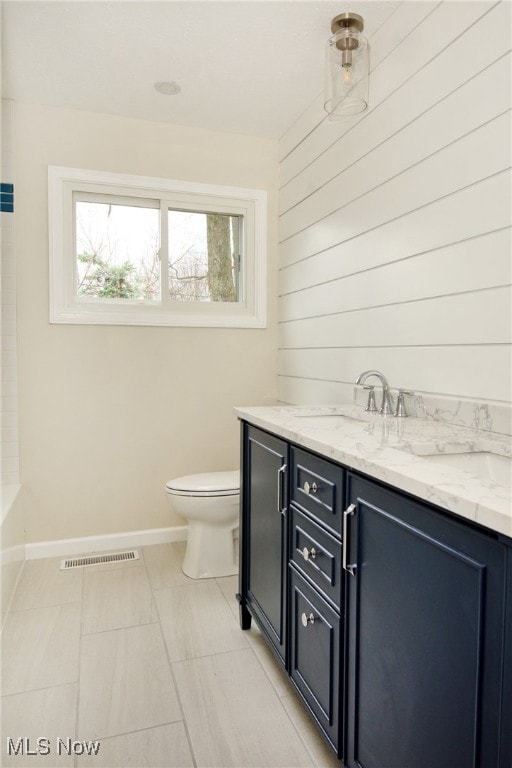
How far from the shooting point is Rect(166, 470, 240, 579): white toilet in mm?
2363

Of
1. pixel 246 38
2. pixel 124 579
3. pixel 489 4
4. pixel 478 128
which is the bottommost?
pixel 124 579

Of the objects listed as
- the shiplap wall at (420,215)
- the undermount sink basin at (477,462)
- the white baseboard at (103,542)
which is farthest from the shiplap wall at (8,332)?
the undermount sink basin at (477,462)

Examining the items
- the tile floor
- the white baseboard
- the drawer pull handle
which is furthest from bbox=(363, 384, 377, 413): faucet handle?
the white baseboard

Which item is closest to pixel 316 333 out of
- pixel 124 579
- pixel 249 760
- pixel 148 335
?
pixel 148 335

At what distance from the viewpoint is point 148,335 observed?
2879 millimetres

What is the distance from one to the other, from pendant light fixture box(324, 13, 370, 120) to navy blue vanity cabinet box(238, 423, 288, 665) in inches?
48.6

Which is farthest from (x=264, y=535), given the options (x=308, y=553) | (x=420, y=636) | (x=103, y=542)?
(x=103, y=542)

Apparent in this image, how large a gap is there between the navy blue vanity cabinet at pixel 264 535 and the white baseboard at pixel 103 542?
1057mm

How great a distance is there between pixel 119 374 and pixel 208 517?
102 cm

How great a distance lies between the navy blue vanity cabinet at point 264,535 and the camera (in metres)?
1.58

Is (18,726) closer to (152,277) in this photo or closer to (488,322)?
(488,322)

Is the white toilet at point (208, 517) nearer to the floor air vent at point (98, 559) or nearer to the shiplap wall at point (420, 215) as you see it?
the floor air vent at point (98, 559)

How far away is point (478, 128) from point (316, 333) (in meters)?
1.30

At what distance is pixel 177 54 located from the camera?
2188mm
